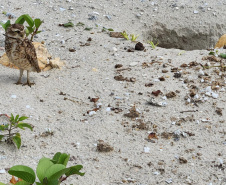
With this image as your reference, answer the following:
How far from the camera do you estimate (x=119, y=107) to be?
4.30m

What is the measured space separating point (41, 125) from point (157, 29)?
392 centimetres

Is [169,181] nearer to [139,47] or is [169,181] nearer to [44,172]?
[44,172]

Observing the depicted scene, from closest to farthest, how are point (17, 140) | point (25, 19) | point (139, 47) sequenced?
point (17, 140)
point (25, 19)
point (139, 47)

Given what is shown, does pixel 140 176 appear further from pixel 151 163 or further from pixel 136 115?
pixel 136 115

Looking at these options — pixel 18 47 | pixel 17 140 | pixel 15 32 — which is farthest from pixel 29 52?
pixel 17 140

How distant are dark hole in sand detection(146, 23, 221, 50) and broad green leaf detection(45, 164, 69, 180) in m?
5.33

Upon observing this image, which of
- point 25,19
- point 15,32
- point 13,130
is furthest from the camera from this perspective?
point 25,19

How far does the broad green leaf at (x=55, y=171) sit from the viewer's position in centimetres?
197

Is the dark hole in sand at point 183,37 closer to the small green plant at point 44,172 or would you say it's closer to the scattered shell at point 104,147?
the scattered shell at point 104,147

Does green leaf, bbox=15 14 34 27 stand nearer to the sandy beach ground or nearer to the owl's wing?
the owl's wing

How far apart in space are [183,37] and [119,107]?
137 inches

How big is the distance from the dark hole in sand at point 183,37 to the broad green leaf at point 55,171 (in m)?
5.33

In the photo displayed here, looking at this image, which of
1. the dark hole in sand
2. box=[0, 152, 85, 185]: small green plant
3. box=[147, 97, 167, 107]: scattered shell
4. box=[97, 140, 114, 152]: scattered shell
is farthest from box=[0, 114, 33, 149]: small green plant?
the dark hole in sand

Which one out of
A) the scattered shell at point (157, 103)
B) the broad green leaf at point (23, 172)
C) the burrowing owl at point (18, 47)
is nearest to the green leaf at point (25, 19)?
the burrowing owl at point (18, 47)
